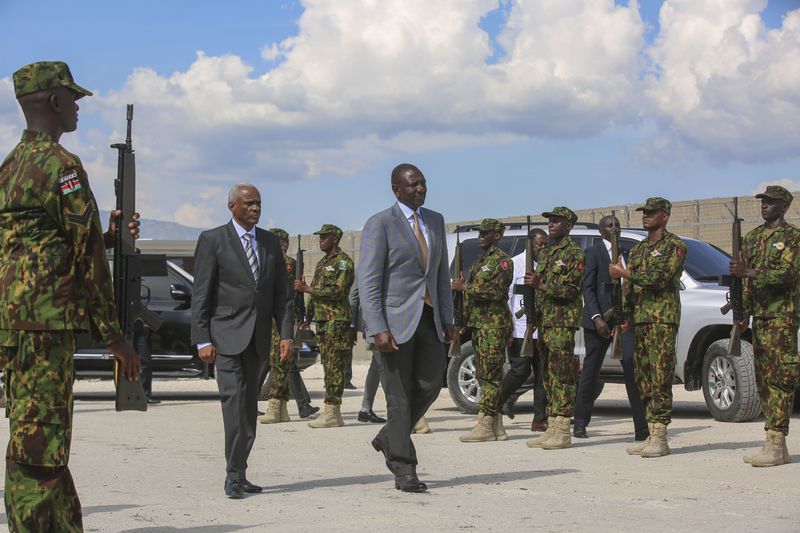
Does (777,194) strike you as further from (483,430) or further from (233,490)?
(233,490)

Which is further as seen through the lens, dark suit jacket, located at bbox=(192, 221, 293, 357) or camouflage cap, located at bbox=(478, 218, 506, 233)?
camouflage cap, located at bbox=(478, 218, 506, 233)

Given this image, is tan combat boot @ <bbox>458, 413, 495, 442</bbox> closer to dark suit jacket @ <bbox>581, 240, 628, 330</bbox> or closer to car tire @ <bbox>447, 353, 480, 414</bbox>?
dark suit jacket @ <bbox>581, 240, 628, 330</bbox>

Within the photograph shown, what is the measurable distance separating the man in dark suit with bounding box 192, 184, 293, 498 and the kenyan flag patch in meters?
2.95

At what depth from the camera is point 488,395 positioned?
37.4 ft

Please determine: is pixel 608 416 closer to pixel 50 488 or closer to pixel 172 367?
pixel 172 367

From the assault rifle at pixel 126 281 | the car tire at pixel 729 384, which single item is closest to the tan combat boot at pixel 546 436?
the car tire at pixel 729 384

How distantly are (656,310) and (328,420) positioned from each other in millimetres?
4189

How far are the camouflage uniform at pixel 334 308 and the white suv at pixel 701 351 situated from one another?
162 centimetres

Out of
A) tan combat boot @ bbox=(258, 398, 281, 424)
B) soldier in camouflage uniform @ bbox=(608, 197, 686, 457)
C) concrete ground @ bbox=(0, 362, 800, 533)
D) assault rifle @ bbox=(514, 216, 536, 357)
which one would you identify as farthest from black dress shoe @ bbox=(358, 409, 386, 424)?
soldier in camouflage uniform @ bbox=(608, 197, 686, 457)

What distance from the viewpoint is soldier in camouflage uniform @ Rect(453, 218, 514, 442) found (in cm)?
1138

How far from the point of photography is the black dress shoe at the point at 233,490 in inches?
311

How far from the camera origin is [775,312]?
943 centimetres

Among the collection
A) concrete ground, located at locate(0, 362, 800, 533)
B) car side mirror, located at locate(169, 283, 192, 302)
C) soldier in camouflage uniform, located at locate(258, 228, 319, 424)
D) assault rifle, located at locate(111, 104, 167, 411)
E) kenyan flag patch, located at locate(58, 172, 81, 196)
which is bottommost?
concrete ground, located at locate(0, 362, 800, 533)

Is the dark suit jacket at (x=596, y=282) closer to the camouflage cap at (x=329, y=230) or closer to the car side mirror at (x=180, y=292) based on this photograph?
the camouflage cap at (x=329, y=230)
